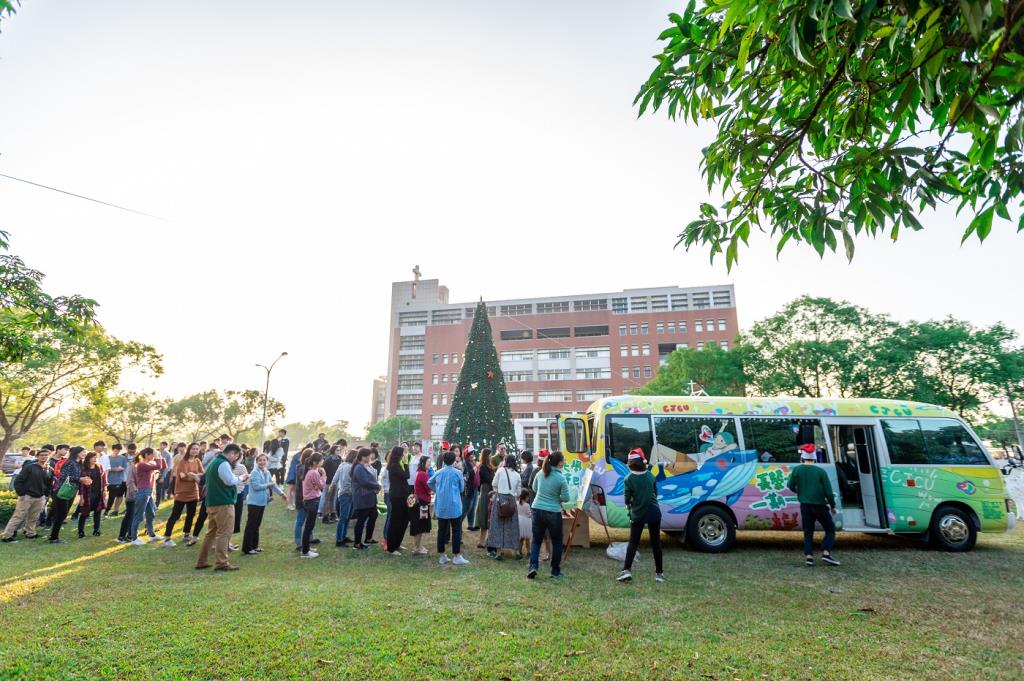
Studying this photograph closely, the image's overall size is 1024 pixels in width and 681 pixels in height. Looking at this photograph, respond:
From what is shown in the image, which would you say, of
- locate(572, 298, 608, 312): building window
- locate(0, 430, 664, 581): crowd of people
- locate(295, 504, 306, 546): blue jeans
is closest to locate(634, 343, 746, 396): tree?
locate(0, 430, 664, 581): crowd of people

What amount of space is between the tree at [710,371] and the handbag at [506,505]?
26.8 m

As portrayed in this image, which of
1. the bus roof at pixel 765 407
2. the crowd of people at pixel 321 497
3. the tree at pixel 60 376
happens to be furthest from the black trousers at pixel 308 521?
the tree at pixel 60 376

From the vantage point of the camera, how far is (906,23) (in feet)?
7.37

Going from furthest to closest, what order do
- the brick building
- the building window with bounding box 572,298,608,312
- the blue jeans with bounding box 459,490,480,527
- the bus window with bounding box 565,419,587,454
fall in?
the building window with bounding box 572,298,608,312 < the brick building < the blue jeans with bounding box 459,490,480,527 < the bus window with bounding box 565,419,587,454

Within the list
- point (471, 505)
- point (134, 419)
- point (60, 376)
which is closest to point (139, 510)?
point (471, 505)

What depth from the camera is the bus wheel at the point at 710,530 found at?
9.20 m

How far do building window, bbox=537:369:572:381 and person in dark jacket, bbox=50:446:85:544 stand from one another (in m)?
57.4

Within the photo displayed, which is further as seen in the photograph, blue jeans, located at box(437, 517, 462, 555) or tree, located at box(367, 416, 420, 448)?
tree, located at box(367, 416, 420, 448)

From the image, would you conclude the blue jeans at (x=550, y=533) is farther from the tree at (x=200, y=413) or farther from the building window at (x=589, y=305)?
the building window at (x=589, y=305)

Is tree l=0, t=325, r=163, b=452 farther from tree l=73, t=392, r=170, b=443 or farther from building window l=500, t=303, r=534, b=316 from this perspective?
building window l=500, t=303, r=534, b=316

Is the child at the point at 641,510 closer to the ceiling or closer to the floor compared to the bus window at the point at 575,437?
closer to the floor

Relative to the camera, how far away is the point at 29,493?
1007 centimetres

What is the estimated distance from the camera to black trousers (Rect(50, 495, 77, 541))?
9.75 meters

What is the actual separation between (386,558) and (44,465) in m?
7.52
